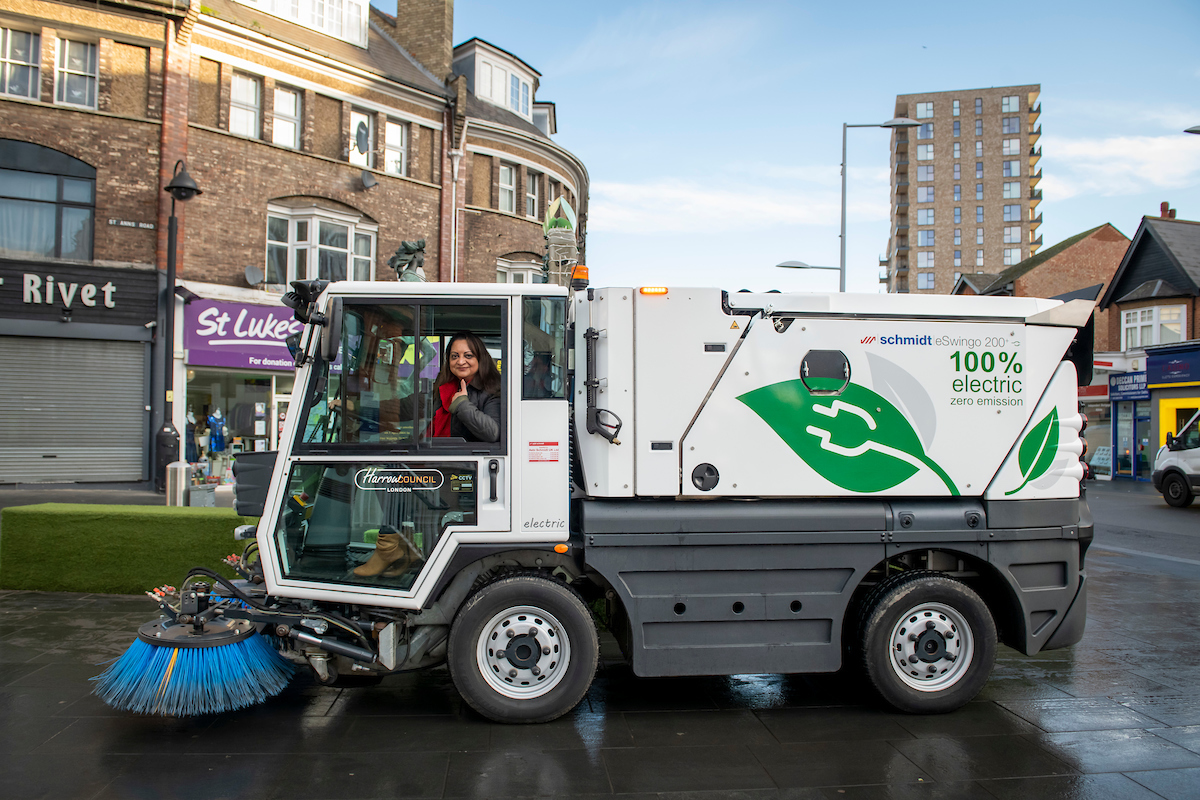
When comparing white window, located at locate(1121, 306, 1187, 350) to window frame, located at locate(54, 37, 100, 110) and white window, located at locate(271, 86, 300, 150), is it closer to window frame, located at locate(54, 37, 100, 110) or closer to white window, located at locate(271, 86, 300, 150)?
white window, located at locate(271, 86, 300, 150)

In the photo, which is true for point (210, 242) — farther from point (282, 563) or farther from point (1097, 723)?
point (1097, 723)

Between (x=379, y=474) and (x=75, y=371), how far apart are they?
15535 millimetres

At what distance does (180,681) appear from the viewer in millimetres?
4160

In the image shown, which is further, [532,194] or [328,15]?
[532,194]

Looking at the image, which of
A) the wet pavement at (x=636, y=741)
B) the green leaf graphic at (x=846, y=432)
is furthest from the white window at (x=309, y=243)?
the green leaf graphic at (x=846, y=432)

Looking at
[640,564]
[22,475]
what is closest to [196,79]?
[22,475]

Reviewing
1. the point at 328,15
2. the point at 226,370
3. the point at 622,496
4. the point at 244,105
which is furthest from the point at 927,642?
the point at 328,15

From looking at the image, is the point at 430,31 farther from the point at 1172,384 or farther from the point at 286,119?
the point at 1172,384

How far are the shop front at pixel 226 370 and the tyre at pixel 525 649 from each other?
14.4 meters

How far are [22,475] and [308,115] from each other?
1039 centimetres

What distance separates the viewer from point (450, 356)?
450 centimetres

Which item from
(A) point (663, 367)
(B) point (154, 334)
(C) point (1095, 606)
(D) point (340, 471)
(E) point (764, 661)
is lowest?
(C) point (1095, 606)

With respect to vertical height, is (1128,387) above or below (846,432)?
above

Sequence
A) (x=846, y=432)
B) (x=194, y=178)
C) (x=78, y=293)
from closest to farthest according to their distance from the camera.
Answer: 1. (x=846, y=432)
2. (x=78, y=293)
3. (x=194, y=178)
